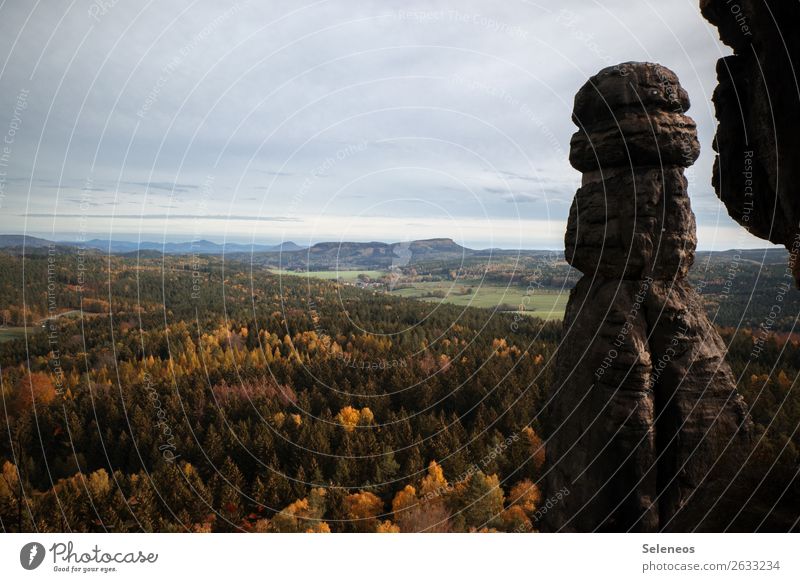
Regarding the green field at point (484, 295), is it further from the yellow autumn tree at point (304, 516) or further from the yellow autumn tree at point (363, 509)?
the yellow autumn tree at point (304, 516)

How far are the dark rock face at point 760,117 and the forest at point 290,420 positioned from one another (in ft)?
18.2

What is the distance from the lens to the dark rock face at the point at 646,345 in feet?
37.7

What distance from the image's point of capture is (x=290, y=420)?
109ft

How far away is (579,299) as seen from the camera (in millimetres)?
13117

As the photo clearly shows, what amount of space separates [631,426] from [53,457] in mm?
37866

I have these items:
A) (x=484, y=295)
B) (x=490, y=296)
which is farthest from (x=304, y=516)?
(x=484, y=295)

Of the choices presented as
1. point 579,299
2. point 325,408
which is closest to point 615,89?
point 579,299

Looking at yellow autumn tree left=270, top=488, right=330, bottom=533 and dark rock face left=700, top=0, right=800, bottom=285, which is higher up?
dark rock face left=700, top=0, right=800, bottom=285
